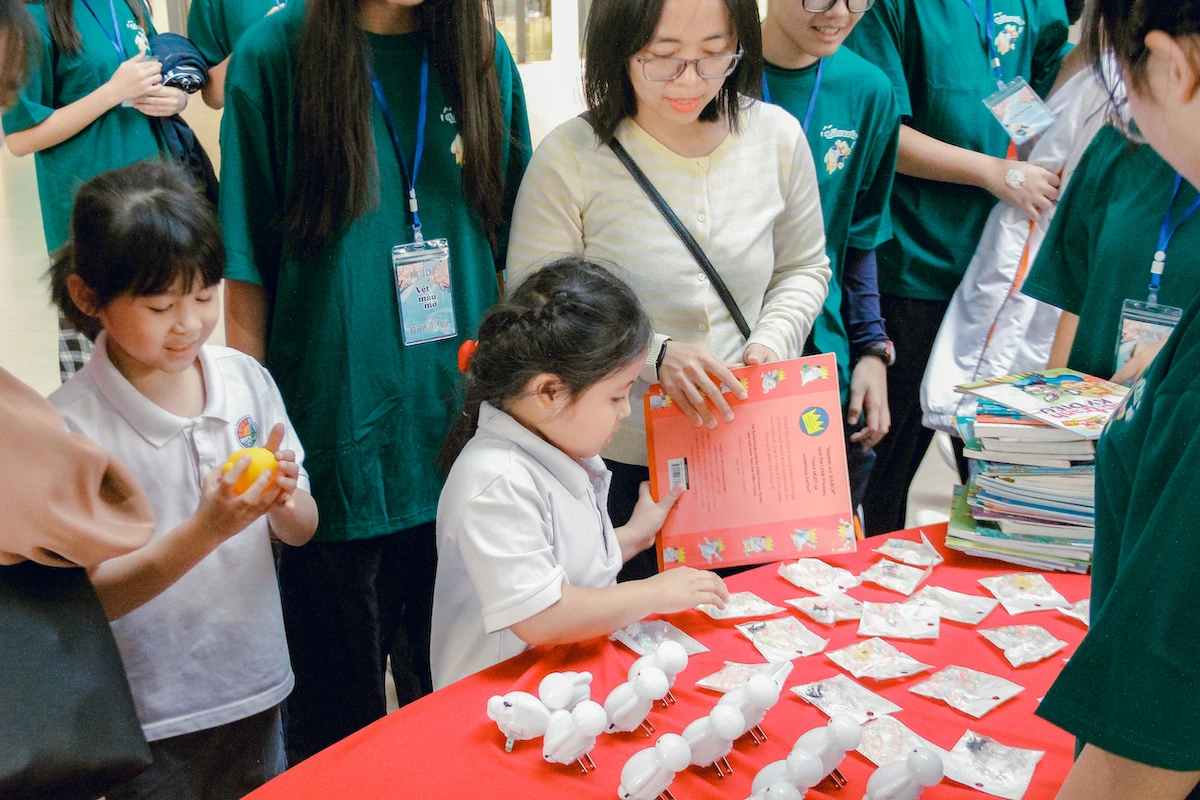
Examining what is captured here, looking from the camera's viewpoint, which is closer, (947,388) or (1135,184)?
(1135,184)

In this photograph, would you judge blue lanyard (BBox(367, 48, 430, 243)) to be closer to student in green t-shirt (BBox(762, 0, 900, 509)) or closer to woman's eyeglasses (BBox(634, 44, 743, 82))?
woman's eyeglasses (BBox(634, 44, 743, 82))

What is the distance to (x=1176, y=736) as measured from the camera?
2.37 feet

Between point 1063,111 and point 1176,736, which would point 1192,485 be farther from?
point 1063,111

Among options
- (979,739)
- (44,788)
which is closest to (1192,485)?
(979,739)

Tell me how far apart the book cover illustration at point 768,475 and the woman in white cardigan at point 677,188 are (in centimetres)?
5

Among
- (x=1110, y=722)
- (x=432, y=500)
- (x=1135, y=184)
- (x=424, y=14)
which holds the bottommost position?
(x=432, y=500)

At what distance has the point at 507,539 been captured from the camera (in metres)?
1.39

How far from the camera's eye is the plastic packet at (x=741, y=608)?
1495mm

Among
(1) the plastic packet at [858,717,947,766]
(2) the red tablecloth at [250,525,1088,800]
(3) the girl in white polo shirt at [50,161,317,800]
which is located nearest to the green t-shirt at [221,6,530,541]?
(3) the girl in white polo shirt at [50,161,317,800]

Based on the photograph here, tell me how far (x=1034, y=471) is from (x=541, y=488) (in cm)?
83

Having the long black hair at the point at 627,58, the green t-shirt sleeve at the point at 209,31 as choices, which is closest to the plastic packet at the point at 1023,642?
the long black hair at the point at 627,58

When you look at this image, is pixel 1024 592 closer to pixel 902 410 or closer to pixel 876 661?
pixel 876 661

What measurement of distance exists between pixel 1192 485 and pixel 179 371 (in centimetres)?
134

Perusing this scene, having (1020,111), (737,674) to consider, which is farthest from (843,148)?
(737,674)
